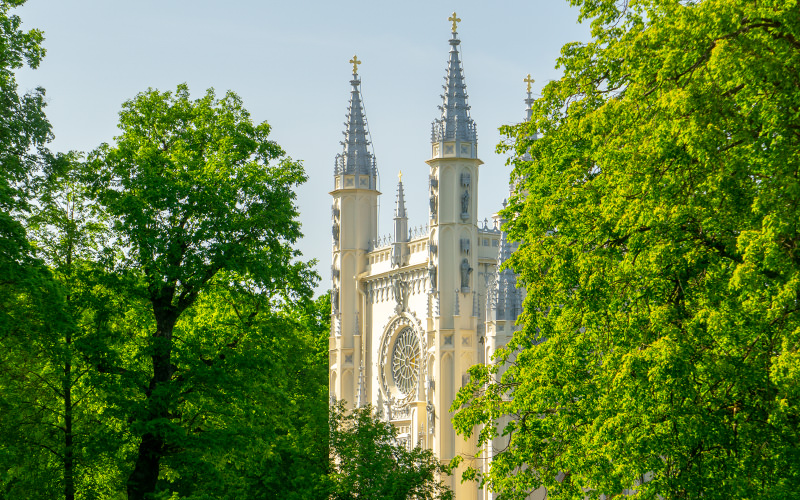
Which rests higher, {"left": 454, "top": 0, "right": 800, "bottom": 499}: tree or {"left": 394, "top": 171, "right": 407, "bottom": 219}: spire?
{"left": 394, "top": 171, "right": 407, "bottom": 219}: spire

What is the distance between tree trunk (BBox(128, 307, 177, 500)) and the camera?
26.8 metres

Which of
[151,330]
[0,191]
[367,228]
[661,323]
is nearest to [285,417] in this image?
[151,330]

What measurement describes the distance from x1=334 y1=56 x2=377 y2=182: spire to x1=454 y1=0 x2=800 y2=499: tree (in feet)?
130

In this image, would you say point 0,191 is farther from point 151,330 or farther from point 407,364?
point 407,364

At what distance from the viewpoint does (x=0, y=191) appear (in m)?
21.9

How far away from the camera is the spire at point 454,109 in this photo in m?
51.9

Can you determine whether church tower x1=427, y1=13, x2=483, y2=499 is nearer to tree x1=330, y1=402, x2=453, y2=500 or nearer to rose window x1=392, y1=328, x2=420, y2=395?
rose window x1=392, y1=328, x2=420, y2=395

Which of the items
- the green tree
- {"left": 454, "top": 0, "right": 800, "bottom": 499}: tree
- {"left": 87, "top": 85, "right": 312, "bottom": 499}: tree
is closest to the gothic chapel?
{"left": 87, "top": 85, "right": 312, "bottom": 499}: tree

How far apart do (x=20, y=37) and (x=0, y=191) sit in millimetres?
4367

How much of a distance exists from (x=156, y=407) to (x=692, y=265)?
543 inches

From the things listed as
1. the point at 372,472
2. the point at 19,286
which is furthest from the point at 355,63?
the point at 19,286

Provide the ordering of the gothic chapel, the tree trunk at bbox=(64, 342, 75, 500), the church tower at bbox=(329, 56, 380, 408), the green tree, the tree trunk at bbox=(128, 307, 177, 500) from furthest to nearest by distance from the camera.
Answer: the church tower at bbox=(329, 56, 380, 408) < the gothic chapel < the tree trunk at bbox=(64, 342, 75, 500) < the tree trunk at bbox=(128, 307, 177, 500) < the green tree

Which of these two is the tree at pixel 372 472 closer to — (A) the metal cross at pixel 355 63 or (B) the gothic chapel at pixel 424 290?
(B) the gothic chapel at pixel 424 290

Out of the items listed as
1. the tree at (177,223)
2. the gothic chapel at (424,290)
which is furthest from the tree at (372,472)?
the gothic chapel at (424,290)
